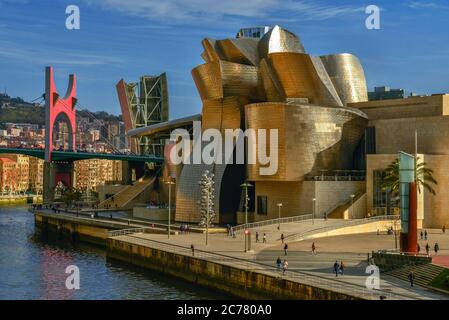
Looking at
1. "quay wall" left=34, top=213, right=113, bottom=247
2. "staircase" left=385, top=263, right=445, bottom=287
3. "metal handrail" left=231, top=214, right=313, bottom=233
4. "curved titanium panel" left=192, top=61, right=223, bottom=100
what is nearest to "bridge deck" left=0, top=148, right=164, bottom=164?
"quay wall" left=34, top=213, right=113, bottom=247

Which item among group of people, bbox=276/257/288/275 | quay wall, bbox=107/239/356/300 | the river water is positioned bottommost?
the river water

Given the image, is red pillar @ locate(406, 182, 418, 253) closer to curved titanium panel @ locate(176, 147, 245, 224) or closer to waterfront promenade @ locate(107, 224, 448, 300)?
waterfront promenade @ locate(107, 224, 448, 300)

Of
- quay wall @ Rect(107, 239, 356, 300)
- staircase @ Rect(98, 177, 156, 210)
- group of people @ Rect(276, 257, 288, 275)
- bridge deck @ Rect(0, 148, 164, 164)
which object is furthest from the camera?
bridge deck @ Rect(0, 148, 164, 164)

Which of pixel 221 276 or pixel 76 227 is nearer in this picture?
pixel 221 276

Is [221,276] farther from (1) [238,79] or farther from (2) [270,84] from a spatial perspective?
(1) [238,79]

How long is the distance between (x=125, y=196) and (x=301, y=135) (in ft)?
123

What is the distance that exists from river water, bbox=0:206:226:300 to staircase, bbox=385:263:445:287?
28.9ft

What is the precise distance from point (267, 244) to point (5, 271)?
16.4m

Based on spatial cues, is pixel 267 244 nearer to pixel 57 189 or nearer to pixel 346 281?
pixel 346 281

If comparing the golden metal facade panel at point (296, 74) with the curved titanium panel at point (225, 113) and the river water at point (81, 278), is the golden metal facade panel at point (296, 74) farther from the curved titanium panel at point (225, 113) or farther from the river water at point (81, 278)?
the river water at point (81, 278)

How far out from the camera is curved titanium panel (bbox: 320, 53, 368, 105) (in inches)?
2628

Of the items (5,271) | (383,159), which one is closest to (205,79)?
(383,159)

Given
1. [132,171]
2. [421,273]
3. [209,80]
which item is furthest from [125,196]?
[421,273]

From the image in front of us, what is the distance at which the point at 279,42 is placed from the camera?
57.9 m
